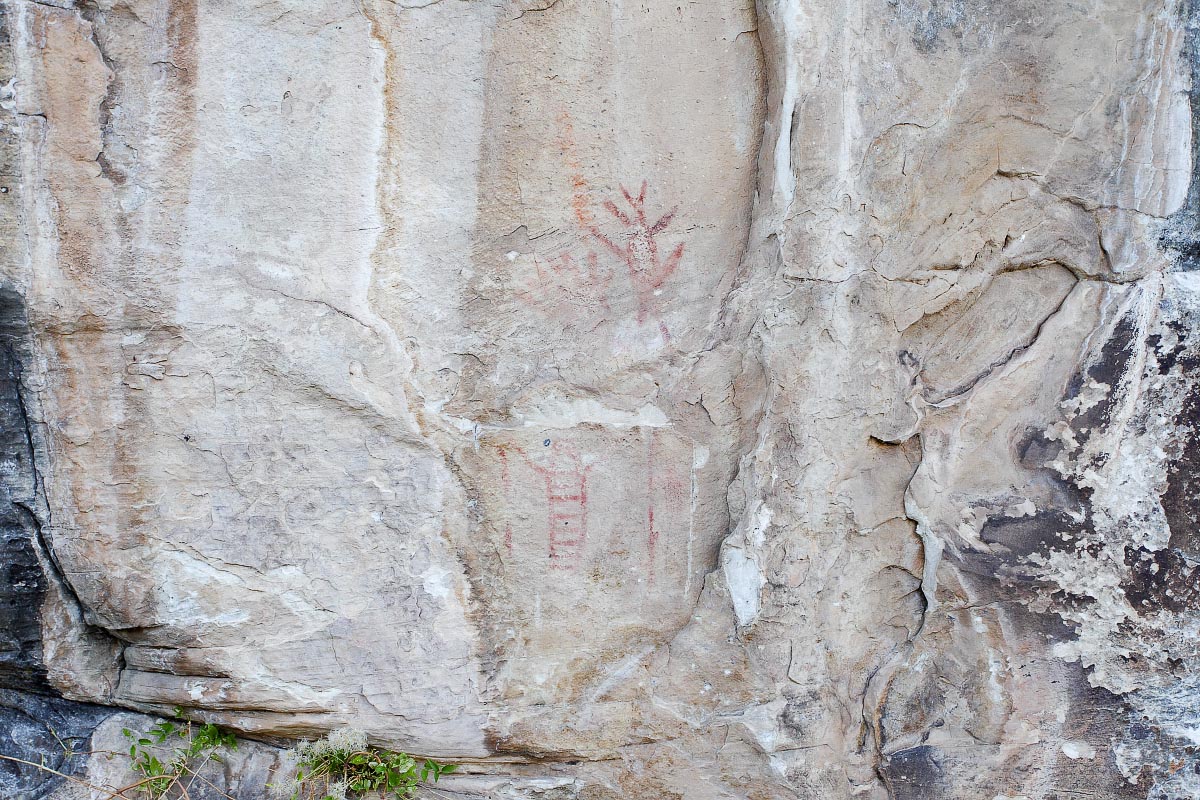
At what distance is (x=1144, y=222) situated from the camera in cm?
193

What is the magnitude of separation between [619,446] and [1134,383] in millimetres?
1234

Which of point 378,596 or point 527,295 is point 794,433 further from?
point 378,596

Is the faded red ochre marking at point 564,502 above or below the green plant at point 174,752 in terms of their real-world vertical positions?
above

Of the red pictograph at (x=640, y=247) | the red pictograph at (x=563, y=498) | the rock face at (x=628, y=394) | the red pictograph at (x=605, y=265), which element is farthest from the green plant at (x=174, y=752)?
the red pictograph at (x=640, y=247)

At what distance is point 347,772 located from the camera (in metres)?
2.11

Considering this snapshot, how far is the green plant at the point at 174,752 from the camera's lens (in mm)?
2059

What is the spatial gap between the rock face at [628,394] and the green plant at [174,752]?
0.08 metres

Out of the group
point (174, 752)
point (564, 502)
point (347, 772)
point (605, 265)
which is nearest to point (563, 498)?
point (564, 502)

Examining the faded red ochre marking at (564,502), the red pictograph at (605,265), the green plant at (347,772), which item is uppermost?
the red pictograph at (605,265)

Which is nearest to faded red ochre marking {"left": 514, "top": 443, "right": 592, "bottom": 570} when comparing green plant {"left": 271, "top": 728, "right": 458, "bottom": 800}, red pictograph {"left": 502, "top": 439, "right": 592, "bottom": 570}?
red pictograph {"left": 502, "top": 439, "right": 592, "bottom": 570}

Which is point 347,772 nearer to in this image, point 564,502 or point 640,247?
point 564,502

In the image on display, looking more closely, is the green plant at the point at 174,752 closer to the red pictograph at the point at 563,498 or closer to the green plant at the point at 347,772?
the green plant at the point at 347,772

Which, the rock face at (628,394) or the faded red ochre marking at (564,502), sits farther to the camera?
the faded red ochre marking at (564,502)

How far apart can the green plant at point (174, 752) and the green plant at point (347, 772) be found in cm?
19
